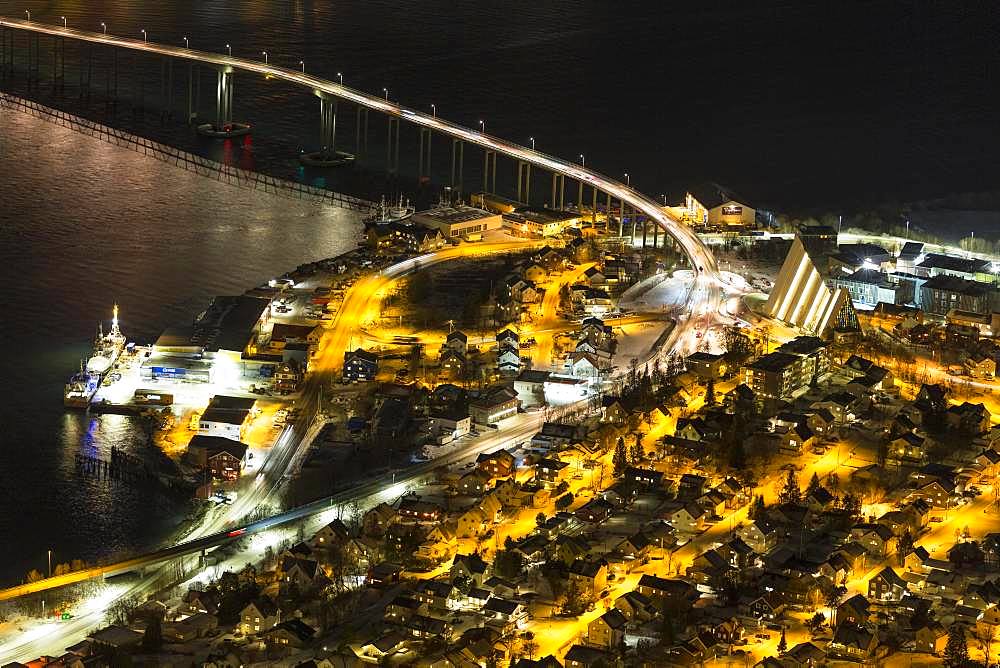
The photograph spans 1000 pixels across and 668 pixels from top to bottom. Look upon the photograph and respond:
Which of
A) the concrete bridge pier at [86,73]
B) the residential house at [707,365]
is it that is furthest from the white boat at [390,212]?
the concrete bridge pier at [86,73]

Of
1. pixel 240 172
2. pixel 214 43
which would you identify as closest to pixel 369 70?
pixel 214 43

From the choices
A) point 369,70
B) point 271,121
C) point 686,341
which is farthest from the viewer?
point 369,70

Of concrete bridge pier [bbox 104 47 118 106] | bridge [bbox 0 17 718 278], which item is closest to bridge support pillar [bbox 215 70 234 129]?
bridge [bbox 0 17 718 278]

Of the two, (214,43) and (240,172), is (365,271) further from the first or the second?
(214,43)

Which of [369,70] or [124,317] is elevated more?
[369,70]

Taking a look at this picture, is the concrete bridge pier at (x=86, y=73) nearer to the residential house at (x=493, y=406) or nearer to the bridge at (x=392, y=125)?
the bridge at (x=392, y=125)

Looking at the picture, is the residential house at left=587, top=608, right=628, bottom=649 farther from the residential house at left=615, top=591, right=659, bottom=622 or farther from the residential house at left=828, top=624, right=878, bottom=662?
the residential house at left=828, top=624, right=878, bottom=662

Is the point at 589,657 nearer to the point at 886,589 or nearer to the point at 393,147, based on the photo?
the point at 886,589
